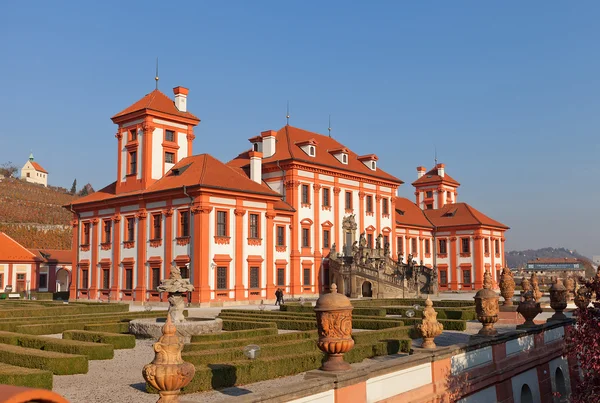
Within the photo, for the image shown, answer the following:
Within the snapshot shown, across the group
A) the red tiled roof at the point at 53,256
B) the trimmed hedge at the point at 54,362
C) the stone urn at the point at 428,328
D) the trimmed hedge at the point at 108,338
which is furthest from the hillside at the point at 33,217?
the stone urn at the point at 428,328

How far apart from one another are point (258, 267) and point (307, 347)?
23191mm

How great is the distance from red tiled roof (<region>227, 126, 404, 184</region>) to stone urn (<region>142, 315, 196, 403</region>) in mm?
36733

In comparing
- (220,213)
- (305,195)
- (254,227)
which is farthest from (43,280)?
(220,213)

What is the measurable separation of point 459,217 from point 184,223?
122ft

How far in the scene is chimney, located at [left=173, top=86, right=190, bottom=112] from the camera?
4250cm

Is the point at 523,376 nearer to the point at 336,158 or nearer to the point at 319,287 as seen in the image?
the point at 319,287

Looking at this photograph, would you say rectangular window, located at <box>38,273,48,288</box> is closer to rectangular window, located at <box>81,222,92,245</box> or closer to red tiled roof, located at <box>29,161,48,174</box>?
rectangular window, located at <box>81,222,92,245</box>

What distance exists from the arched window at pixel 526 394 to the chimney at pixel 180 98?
3329cm

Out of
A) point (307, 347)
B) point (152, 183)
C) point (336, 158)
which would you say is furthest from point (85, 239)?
point (307, 347)

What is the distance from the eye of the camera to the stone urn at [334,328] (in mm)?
8758

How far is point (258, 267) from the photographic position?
3831 centimetres

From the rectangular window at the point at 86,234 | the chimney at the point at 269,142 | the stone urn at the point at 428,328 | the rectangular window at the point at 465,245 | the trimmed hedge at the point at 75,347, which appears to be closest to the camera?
the stone urn at the point at 428,328

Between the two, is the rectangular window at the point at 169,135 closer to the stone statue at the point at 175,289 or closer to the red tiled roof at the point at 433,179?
the stone statue at the point at 175,289

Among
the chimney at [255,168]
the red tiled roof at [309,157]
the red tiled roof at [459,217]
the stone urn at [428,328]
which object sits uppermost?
the red tiled roof at [309,157]
